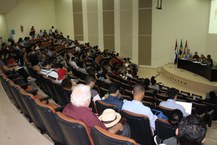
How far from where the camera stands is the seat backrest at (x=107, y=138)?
1680 millimetres

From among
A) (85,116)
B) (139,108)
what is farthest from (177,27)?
(85,116)

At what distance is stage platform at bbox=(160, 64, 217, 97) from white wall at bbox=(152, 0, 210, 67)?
5.56 ft

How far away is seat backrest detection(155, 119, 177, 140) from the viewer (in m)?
2.62

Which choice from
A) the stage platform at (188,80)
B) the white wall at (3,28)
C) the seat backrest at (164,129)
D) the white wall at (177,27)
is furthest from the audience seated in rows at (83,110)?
the white wall at (3,28)

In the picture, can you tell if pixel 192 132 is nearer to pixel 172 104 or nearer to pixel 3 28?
pixel 172 104

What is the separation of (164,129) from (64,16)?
53.8 ft

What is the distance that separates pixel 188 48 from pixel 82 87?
12.4 meters

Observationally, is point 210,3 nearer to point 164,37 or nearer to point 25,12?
point 164,37

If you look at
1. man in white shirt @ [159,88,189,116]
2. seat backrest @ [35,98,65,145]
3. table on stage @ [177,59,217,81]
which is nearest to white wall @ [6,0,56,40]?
table on stage @ [177,59,217,81]

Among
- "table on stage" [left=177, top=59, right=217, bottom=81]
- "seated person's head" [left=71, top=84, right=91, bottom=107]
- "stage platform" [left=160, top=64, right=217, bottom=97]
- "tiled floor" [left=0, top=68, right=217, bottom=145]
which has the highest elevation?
"seated person's head" [left=71, top=84, right=91, bottom=107]

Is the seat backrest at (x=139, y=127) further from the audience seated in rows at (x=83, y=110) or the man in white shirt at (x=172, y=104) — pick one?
the man in white shirt at (x=172, y=104)

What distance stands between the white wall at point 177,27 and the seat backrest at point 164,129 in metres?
11.8

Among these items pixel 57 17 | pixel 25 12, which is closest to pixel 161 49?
pixel 57 17

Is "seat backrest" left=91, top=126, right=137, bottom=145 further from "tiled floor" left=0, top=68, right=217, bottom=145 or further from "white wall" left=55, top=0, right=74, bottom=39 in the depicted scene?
"white wall" left=55, top=0, right=74, bottom=39
